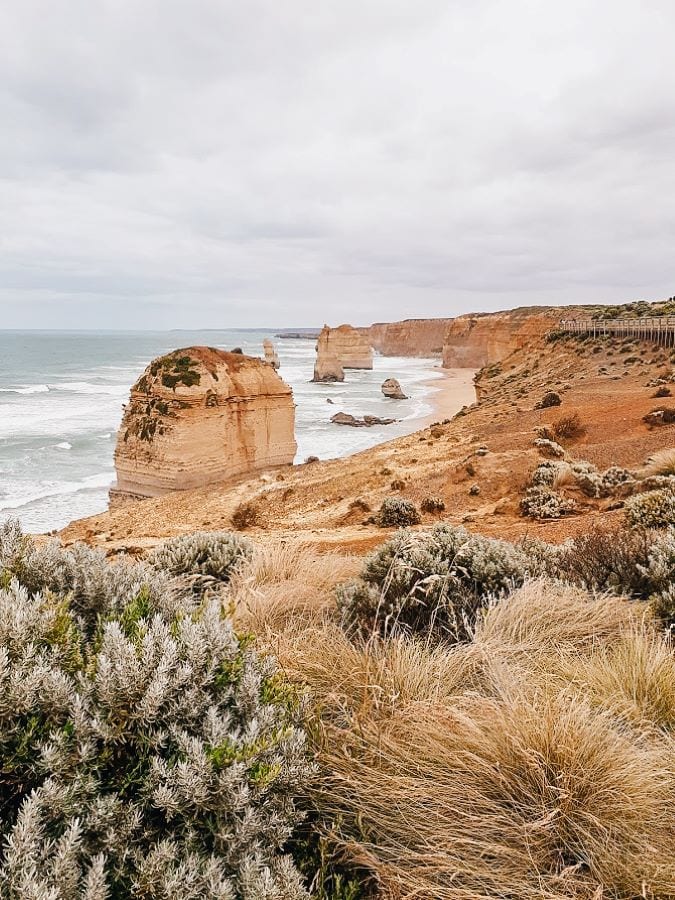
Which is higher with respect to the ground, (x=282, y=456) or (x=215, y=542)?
(x=215, y=542)

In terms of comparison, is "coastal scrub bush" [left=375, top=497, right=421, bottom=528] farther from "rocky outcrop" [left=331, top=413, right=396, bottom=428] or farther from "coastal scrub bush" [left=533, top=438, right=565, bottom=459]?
"rocky outcrop" [left=331, top=413, right=396, bottom=428]

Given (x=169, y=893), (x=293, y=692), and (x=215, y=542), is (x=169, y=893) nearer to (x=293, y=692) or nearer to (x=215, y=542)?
(x=293, y=692)

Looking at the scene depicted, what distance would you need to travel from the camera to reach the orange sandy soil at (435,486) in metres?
10.7

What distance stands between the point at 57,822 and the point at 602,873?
1680 millimetres

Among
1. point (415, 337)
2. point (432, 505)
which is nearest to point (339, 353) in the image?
point (415, 337)

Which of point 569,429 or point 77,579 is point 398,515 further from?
point 77,579

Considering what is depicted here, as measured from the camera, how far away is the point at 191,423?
2209cm

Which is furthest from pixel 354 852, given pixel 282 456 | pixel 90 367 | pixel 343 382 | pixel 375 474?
pixel 90 367

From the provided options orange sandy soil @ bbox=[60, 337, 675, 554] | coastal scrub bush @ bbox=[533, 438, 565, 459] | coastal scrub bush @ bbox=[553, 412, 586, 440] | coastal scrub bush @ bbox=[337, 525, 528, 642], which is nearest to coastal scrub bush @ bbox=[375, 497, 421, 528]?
orange sandy soil @ bbox=[60, 337, 675, 554]

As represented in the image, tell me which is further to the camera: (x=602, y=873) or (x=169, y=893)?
(x=602, y=873)

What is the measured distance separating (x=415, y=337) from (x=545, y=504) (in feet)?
476

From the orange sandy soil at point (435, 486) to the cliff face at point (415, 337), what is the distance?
11859cm

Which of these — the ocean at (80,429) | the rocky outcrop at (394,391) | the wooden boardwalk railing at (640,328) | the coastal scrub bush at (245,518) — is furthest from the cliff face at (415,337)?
the coastal scrub bush at (245,518)

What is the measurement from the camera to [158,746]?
172cm
